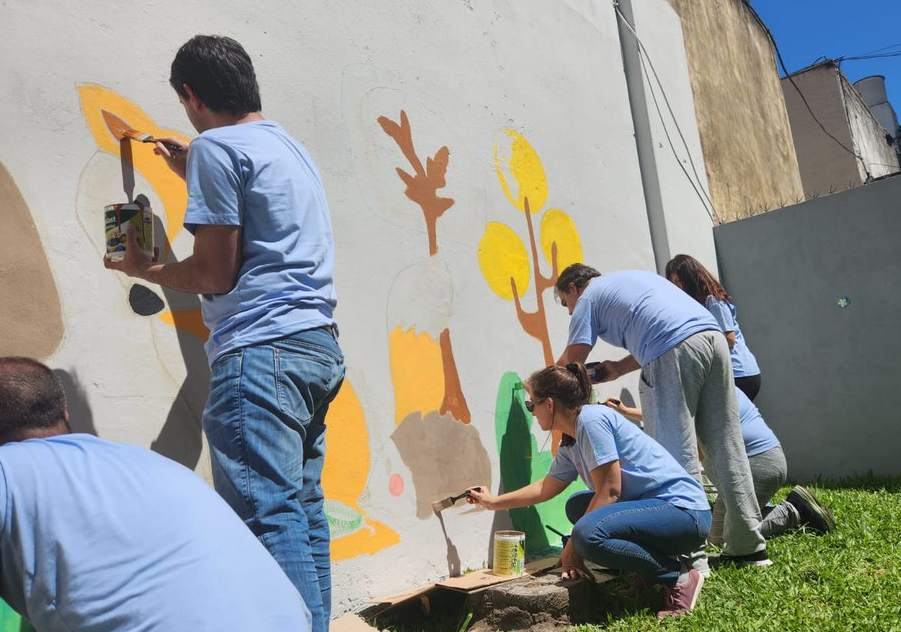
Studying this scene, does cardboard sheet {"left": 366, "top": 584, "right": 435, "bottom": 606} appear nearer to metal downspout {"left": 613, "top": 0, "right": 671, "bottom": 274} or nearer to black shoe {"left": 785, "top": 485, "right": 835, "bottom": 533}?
black shoe {"left": 785, "top": 485, "right": 835, "bottom": 533}

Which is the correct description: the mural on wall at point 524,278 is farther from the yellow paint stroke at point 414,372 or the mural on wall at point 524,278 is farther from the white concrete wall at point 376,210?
the yellow paint stroke at point 414,372

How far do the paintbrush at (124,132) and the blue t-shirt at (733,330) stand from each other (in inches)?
124

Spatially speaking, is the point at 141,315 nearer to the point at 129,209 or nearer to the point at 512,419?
the point at 129,209

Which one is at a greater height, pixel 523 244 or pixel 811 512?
pixel 523 244

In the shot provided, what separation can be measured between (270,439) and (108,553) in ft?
1.81

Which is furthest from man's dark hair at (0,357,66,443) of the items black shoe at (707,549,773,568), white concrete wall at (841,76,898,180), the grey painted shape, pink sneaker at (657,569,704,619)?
white concrete wall at (841,76,898,180)

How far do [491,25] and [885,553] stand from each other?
10.5 feet

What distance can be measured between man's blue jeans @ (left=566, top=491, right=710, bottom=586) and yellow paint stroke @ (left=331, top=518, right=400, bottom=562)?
0.72 m

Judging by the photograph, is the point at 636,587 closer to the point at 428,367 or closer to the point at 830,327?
the point at 428,367

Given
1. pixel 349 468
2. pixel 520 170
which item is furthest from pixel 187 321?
pixel 520 170

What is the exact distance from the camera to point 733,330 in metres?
4.36

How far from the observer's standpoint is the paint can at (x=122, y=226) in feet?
6.48

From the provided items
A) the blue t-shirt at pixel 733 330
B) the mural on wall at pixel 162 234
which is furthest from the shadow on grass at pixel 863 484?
the mural on wall at pixel 162 234

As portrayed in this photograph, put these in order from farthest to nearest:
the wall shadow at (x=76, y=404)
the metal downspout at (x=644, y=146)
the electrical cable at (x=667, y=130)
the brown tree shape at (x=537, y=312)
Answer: the electrical cable at (x=667, y=130) < the metal downspout at (x=644, y=146) < the brown tree shape at (x=537, y=312) < the wall shadow at (x=76, y=404)
